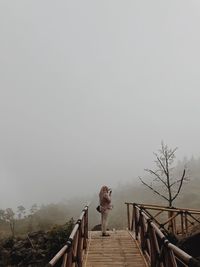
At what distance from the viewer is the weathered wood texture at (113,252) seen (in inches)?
457

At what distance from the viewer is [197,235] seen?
1416 cm

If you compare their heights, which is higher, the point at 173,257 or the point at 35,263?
the point at 173,257

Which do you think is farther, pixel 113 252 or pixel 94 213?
pixel 94 213

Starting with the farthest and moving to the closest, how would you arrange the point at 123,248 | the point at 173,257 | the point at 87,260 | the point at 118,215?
1. the point at 118,215
2. the point at 123,248
3. the point at 87,260
4. the point at 173,257

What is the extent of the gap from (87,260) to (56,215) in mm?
39591

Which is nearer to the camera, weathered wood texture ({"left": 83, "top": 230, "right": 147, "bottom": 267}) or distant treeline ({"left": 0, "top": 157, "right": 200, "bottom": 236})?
weathered wood texture ({"left": 83, "top": 230, "right": 147, "bottom": 267})

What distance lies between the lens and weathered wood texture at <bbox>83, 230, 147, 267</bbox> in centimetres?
1161

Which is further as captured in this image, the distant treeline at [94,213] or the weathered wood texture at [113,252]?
the distant treeline at [94,213]

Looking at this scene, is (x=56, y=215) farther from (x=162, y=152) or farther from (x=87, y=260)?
(x=87, y=260)

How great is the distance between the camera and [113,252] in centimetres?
1298

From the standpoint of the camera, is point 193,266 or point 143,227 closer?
point 193,266

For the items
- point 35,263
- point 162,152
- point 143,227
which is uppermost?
point 162,152

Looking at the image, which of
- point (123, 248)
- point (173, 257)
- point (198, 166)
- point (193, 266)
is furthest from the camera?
point (198, 166)

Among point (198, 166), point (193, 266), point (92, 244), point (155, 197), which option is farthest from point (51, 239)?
point (198, 166)
